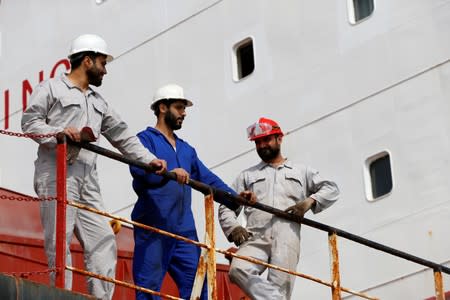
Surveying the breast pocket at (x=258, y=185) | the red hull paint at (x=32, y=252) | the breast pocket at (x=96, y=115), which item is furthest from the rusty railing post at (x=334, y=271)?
the red hull paint at (x=32, y=252)

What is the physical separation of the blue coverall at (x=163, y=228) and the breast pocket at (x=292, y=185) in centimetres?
55

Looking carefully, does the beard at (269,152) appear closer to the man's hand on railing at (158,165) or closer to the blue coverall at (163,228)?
the blue coverall at (163,228)

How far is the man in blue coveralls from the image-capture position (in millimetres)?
6840

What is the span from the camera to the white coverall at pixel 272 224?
7.06 meters

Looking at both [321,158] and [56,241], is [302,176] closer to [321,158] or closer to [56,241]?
[56,241]

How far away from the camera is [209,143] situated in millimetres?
11031

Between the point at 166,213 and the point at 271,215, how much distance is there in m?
0.60

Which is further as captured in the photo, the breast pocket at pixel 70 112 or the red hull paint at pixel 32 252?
the red hull paint at pixel 32 252

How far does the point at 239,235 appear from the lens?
7164mm

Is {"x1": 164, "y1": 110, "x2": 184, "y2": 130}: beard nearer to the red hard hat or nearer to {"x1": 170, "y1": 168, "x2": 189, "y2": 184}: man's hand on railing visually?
the red hard hat

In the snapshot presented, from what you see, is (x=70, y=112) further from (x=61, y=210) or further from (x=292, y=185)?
(x=292, y=185)

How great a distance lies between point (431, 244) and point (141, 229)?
2997mm

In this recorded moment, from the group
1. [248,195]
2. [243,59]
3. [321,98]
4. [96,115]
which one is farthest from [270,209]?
[243,59]

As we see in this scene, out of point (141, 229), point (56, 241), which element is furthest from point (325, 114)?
point (56, 241)
